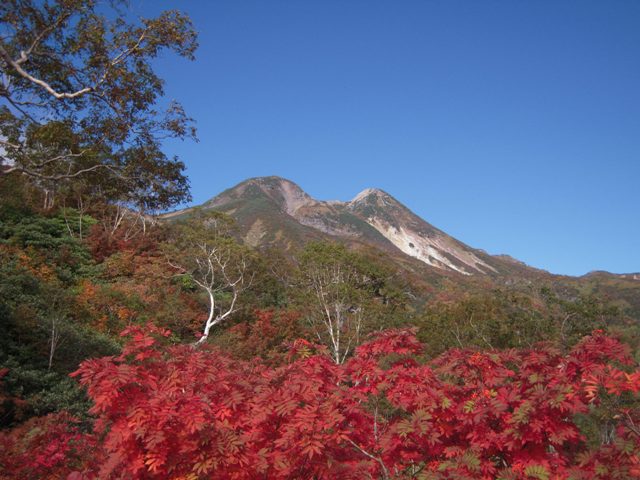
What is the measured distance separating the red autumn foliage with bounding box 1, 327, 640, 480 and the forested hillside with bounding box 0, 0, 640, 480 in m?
0.02

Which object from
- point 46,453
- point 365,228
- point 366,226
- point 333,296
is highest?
point 366,226

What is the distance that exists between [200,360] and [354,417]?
190 cm

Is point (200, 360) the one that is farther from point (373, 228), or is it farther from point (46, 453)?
point (373, 228)

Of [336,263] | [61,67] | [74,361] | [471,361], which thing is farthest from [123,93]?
[336,263]

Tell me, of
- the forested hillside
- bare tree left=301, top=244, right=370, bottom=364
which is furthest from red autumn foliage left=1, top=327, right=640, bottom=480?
bare tree left=301, top=244, right=370, bottom=364

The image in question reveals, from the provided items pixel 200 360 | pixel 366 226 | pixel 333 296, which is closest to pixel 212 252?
pixel 333 296

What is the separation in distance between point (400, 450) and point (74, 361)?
10.0m

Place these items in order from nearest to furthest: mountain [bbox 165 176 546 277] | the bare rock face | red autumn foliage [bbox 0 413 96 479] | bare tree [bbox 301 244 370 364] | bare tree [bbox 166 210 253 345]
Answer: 1. red autumn foliage [bbox 0 413 96 479]
2. bare tree [bbox 166 210 253 345]
3. bare tree [bbox 301 244 370 364]
4. mountain [bbox 165 176 546 277]
5. the bare rock face

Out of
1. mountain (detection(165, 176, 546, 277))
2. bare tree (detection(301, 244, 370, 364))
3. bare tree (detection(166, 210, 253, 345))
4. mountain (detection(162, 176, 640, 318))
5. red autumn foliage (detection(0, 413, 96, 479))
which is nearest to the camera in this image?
red autumn foliage (detection(0, 413, 96, 479))

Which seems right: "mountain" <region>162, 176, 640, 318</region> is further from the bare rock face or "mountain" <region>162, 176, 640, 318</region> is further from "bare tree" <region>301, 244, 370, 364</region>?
"bare tree" <region>301, 244, 370, 364</region>

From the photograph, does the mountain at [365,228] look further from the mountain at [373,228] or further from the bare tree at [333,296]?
the bare tree at [333,296]

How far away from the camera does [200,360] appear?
4.50 metres

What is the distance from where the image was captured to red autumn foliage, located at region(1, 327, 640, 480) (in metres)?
3.43

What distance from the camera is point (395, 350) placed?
17.5 feet
